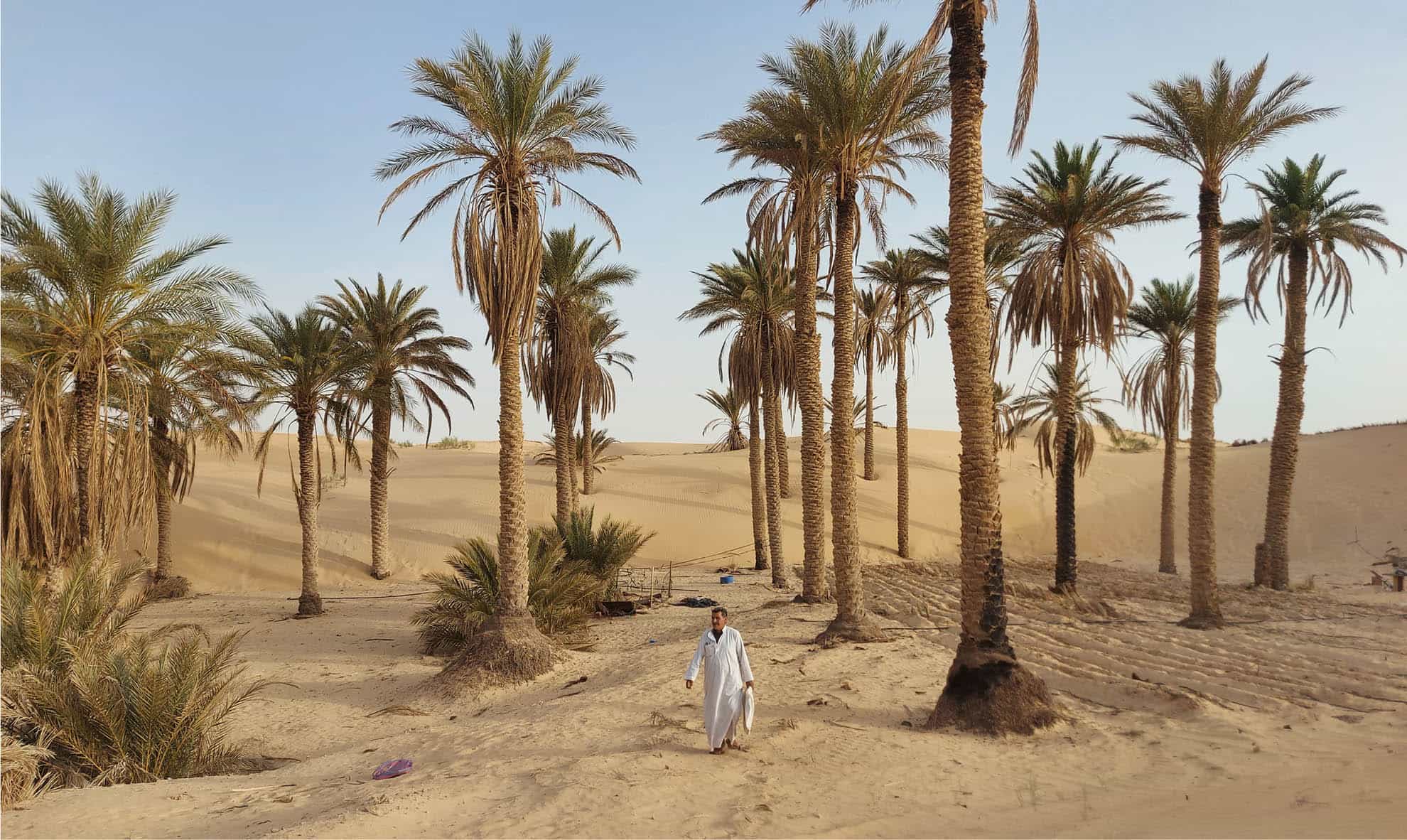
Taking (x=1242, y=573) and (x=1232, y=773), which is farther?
(x=1242, y=573)

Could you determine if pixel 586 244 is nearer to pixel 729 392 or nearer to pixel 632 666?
pixel 632 666

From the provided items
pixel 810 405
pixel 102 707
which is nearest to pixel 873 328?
pixel 810 405

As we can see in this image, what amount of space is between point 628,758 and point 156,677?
5269mm

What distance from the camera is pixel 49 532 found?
1324 cm

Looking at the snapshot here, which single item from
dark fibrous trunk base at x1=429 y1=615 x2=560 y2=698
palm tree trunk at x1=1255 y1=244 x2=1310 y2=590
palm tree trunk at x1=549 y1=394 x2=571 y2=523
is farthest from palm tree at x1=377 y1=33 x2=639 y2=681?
palm tree trunk at x1=1255 y1=244 x2=1310 y2=590

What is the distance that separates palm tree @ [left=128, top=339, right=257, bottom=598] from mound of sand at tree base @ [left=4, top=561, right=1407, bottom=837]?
17.1 ft

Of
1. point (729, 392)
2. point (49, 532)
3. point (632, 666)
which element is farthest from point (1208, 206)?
point (729, 392)

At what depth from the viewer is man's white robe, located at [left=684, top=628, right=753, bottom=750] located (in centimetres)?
858

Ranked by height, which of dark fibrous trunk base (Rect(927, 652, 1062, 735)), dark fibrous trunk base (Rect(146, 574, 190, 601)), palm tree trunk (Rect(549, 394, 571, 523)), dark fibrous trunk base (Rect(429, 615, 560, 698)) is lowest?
dark fibrous trunk base (Rect(146, 574, 190, 601))

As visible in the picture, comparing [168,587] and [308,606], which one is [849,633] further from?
[168,587]

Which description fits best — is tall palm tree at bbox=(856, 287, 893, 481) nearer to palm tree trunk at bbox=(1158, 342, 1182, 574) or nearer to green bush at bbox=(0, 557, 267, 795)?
palm tree trunk at bbox=(1158, 342, 1182, 574)

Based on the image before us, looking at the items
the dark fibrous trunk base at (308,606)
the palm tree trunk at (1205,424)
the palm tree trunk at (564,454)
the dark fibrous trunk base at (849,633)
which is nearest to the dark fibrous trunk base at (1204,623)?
the palm tree trunk at (1205,424)

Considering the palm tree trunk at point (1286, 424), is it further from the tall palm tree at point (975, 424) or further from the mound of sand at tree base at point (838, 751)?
the tall palm tree at point (975, 424)

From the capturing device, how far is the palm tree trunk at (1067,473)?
19.5m
